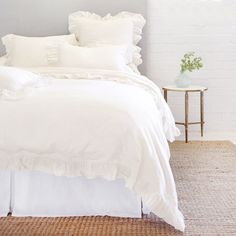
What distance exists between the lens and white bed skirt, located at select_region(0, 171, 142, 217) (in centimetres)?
267

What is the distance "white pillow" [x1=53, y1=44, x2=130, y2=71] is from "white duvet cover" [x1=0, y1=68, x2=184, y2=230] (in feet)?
3.91

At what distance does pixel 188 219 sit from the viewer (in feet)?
8.77

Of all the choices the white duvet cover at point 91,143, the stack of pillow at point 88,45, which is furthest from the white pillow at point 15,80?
the stack of pillow at point 88,45

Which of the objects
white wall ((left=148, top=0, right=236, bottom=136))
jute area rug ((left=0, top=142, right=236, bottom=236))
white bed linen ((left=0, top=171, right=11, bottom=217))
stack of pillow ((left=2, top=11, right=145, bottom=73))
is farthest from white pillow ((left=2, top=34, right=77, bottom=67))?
white bed linen ((left=0, top=171, right=11, bottom=217))

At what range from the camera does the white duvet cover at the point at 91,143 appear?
2471 millimetres

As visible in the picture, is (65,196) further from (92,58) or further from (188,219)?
(92,58)

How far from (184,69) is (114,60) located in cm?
89

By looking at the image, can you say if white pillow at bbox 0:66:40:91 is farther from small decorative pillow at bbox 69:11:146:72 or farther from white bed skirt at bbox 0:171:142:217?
small decorative pillow at bbox 69:11:146:72

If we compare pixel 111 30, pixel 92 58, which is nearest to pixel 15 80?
pixel 92 58

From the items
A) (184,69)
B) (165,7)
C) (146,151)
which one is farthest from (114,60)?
(146,151)

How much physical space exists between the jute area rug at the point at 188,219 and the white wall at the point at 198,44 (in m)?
1.34

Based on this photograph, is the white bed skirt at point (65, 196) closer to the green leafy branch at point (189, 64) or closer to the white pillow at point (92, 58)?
the white pillow at point (92, 58)

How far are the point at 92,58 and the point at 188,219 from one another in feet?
5.45

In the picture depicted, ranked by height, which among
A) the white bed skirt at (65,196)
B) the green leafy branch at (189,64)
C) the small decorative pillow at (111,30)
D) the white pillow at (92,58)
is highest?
the small decorative pillow at (111,30)
